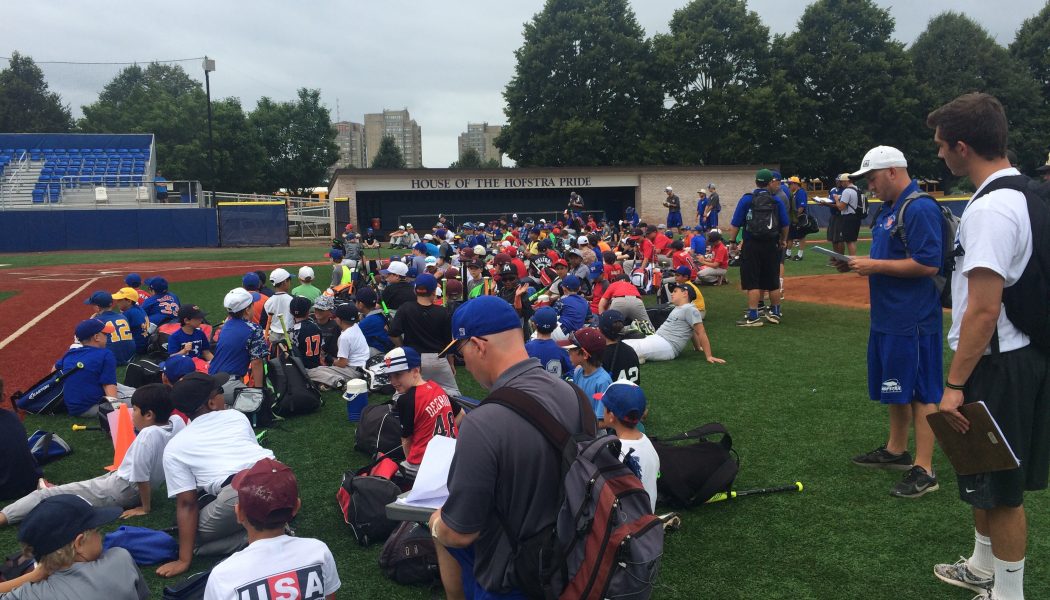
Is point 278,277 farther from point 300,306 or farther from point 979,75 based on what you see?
point 979,75

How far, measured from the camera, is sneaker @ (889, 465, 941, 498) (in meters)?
5.14

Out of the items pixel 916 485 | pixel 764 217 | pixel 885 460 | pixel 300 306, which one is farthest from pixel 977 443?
pixel 764 217

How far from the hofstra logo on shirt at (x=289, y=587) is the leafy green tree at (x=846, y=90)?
48.4 m

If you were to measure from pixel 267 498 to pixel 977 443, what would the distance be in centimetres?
316

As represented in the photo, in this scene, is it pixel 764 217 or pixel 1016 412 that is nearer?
pixel 1016 412

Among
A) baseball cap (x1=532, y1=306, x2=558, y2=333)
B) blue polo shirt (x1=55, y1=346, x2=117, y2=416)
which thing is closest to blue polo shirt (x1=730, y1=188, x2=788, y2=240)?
baseball cap (x1=532, y1=306, x2=558, y2=333)

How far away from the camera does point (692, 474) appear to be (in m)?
5.26

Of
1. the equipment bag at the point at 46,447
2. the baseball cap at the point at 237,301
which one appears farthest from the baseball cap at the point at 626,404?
the equipment bag at the point at 46,447

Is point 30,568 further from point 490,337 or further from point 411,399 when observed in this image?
point 490,337

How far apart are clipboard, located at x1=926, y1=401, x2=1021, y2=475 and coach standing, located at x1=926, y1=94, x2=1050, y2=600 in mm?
50

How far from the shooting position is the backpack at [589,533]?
223 centimetres

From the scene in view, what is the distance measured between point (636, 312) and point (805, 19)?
45.4 metres

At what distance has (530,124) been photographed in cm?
4988

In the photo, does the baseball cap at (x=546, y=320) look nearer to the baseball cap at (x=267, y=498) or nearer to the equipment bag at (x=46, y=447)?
the baseball cap at (x=267, y=498)
